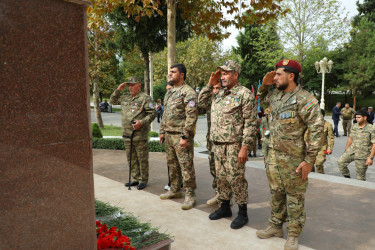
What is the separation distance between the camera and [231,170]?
3.83 metres

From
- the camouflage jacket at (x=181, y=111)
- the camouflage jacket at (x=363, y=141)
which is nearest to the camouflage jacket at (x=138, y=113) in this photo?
the camouflage jacket at (x=181, y=111)

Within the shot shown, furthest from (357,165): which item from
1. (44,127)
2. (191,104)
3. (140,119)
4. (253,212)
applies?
(44,127)

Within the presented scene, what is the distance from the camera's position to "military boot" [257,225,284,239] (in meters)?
3.49

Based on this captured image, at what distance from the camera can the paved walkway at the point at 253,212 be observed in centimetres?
343

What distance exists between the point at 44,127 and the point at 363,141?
19.9 ft

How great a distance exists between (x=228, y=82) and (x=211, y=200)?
6.32ft

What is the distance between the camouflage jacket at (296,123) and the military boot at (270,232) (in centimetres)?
97

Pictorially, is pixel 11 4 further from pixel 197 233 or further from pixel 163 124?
pixel 163 124

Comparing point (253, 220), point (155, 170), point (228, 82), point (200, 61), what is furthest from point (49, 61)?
point (200, 61)

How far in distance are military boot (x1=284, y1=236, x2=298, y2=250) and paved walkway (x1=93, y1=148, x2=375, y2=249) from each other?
4.5 inches

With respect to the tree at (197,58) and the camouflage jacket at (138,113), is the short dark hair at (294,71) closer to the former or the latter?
the camouflage jacket at (138,113)

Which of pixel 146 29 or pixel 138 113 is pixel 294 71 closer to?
pixel 138 113

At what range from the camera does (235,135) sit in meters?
3.82

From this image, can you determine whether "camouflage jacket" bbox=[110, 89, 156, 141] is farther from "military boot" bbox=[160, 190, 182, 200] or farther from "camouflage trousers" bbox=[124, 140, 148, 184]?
"military boot" bbox=[160, 190, 182, 200]
